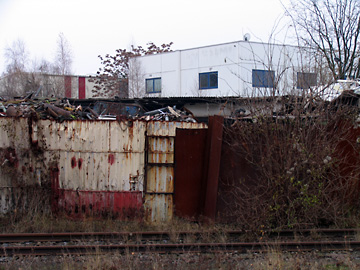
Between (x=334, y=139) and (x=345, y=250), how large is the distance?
2.32 metres

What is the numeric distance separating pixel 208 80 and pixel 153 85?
5310mm

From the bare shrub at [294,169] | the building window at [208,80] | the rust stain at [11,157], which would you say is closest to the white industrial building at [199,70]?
the building window at [208,80]

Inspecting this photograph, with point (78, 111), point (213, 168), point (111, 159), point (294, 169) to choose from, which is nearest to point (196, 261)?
point (213, 168)

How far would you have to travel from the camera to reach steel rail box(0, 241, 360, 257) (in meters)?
5.81

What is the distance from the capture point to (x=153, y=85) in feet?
95.2

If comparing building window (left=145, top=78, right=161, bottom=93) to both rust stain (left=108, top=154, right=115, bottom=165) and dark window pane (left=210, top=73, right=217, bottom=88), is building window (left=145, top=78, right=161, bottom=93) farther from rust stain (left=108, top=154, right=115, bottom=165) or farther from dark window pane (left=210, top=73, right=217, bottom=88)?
rust stain (left=108, top=154, right=115, bottom=165)

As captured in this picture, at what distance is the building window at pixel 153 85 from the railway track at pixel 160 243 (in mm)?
22731

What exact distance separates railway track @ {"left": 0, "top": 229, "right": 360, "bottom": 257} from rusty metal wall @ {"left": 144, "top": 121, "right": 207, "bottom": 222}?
2.94 ft

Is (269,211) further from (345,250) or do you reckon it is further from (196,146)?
(196,146)

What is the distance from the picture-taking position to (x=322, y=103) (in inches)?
287

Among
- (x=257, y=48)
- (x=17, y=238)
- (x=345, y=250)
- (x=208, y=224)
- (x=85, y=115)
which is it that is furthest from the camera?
(x=257, y=48)

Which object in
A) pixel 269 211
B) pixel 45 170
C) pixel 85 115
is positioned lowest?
pixel 269 211

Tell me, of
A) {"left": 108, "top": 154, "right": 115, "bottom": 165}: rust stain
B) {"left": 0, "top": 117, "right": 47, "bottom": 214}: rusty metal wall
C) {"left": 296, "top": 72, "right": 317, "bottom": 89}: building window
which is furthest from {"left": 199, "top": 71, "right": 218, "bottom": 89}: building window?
{"left": 0, "top": 117, "right": 47, "bottom": 214}: rusty metal wall

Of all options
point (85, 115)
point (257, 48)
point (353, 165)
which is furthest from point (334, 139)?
point (257, 48)
